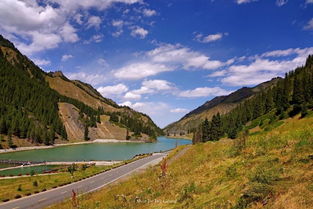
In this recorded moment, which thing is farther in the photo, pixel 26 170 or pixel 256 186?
pixel 26 170

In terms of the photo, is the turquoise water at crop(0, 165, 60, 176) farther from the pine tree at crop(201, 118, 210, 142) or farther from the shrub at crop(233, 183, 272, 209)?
the shrub at crop(233, 183, 272, 209)

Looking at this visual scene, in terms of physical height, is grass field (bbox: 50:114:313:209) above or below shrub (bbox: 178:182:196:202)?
above

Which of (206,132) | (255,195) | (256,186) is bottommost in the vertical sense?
(255,195)

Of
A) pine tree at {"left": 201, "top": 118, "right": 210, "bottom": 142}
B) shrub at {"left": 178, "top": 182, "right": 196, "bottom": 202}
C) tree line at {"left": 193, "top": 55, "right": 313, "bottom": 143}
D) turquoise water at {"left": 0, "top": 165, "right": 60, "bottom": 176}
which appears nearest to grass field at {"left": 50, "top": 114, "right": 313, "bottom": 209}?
shrub at {"left": 178, "top": 182, "right": 196, "bottom": 202}

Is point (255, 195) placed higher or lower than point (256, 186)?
lower

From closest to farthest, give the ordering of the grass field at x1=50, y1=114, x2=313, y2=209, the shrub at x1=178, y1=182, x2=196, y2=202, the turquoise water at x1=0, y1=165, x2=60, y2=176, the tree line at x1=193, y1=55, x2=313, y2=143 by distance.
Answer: the grass field at x1=50, y1=114, x2=313, y2=209, the shrub at x1=178, y1=182, x2=196, y2=202, the turquoise water at x1=0, y1=165, x2=60, y2=176, the tree line at x1=193, y1=55, x2=313, y2=143

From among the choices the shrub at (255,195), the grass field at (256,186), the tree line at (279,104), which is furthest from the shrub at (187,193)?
the tree line at (279,104)

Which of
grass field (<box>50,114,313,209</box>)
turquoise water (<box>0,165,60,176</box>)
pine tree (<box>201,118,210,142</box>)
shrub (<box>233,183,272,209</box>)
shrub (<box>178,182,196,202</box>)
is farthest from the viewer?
pine tree (<box>201,118,210,142</box>)

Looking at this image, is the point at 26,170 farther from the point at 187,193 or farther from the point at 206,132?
the point at 206,132

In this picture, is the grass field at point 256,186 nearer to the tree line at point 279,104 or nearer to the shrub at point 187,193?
the shrub at point 187,193

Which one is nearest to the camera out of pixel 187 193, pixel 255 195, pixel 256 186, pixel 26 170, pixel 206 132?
pixel 255 195

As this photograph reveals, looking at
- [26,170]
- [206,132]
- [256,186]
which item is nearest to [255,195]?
[256,186]

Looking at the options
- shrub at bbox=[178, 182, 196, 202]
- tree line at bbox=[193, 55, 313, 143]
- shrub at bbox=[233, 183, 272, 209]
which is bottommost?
shrub at bbox=[178, 182, 196, 202]

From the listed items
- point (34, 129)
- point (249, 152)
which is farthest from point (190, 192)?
point (34, 129)
